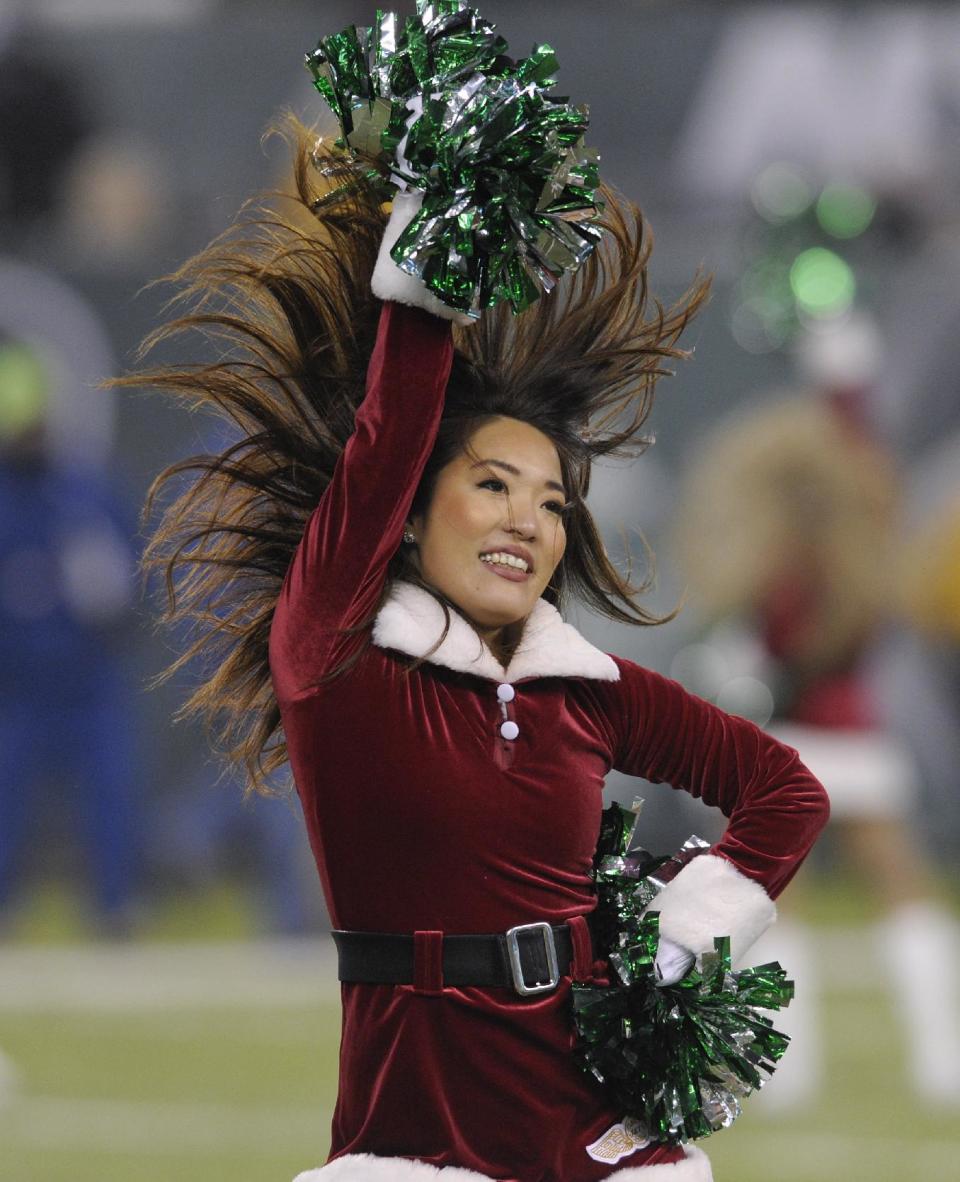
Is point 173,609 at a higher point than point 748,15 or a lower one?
lower

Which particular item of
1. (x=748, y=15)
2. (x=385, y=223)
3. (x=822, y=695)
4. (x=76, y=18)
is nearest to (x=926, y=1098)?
(x=822, y=695)

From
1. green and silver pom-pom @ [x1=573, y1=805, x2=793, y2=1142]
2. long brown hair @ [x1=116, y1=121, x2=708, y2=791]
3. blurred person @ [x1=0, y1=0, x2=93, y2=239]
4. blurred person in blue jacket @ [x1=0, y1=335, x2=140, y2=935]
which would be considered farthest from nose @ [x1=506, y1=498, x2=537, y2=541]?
blurred person @ [x1=0, y1=0, x2=93, y2=239]

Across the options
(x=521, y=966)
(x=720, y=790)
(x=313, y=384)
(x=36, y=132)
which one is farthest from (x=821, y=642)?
(x=36, y=132)

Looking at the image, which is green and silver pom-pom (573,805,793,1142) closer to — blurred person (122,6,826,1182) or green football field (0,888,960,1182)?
blurred person (122,6,826,1182)

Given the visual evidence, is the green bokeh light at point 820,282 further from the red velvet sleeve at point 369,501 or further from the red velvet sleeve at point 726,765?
the red velvet sleeve at point 369,501

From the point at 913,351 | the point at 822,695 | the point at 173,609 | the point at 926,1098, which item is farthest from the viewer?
the point at 913,351

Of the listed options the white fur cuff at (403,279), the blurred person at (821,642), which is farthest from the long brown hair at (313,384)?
the blurred person at (821,642)

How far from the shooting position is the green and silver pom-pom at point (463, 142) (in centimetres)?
265

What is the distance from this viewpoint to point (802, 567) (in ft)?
23.9

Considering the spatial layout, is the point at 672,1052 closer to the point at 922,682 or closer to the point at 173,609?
the point at 173,609

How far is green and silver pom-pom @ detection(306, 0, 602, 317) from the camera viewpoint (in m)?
2.65

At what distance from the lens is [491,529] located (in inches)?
114

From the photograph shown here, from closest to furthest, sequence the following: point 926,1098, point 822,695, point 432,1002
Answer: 1. point 432,1002
2. point 926,1098
3. point 822,695

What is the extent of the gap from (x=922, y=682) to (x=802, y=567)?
3.71 meters
